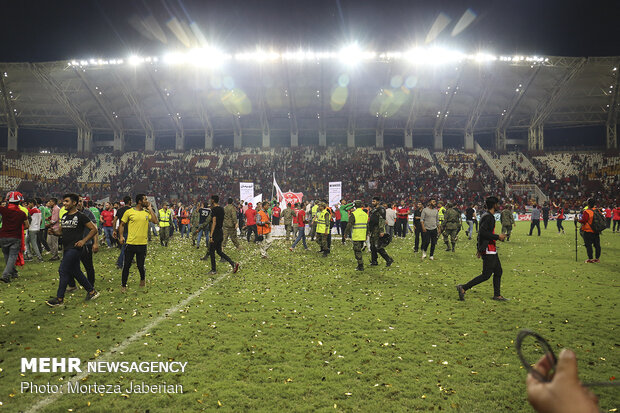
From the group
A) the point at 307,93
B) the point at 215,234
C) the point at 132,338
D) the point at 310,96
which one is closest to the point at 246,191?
the point at 215,234

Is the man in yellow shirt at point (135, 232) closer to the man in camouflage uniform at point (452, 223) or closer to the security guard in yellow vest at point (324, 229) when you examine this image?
the security guard in yellow vest at point (324, 229)

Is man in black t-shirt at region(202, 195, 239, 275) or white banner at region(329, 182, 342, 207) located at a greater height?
white banner at region(329, 182, 342, 207)

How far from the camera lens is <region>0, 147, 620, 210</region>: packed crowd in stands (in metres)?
40.3

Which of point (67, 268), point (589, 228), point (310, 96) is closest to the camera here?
point (67, 268)

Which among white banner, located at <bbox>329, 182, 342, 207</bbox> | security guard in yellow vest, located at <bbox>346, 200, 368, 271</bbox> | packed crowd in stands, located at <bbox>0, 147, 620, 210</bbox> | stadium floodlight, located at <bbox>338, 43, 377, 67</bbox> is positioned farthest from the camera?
packed crowd in stands, located at <bbox>0, 147, 620, 210</bbox>

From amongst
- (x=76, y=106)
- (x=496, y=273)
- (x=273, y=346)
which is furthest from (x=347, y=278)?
(x=76, y=106)

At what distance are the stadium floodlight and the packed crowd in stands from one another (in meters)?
13.2

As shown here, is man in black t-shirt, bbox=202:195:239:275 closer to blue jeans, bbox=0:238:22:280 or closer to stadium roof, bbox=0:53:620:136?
blue jeans, bbox=0:238:22:280

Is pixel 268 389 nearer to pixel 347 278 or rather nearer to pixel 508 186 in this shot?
pixel 347 278

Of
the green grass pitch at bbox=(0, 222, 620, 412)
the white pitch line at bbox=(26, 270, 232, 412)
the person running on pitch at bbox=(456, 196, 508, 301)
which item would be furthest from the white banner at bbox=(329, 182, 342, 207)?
the person running on pitch at bbox=(456, 196, 508, 301)

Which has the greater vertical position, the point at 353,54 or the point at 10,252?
the point at 353,54

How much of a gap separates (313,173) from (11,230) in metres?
36.3

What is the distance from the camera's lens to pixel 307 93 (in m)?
42.4

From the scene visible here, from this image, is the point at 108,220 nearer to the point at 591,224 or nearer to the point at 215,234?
the point at 215,234
